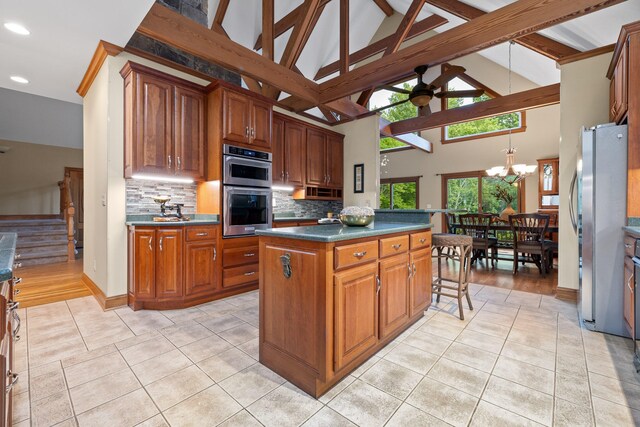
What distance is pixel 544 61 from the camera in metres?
5.13

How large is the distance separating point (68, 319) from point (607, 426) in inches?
157

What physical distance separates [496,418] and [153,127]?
3724mm

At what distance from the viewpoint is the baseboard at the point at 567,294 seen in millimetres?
3178

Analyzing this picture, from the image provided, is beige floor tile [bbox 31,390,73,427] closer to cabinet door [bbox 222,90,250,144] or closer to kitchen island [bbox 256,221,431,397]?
kitchen island [bbox 256,221,431,397]

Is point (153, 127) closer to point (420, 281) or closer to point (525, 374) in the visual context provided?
point (420, 281)

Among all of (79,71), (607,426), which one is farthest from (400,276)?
(79,71)

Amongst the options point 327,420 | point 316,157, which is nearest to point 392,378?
point 327,420

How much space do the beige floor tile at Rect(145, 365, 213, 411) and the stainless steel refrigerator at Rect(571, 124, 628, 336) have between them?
3.17 meters

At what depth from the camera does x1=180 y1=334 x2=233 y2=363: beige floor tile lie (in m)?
2.00

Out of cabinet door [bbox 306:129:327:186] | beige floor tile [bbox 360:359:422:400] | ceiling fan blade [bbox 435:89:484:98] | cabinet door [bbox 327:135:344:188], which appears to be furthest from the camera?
cabinet door [bbox 327:135:344:188]

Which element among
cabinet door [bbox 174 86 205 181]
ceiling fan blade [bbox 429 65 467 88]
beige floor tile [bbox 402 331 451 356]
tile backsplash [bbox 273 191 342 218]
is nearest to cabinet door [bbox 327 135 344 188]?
tile backsplash [bbox 273 191 342 218]

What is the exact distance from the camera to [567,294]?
3219 millimetres

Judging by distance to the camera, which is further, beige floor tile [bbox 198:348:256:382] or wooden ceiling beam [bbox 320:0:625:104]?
wooden ceiling beam [bbox 320:0:625:104]

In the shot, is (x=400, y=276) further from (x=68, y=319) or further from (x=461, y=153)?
(x=461, y=153)
